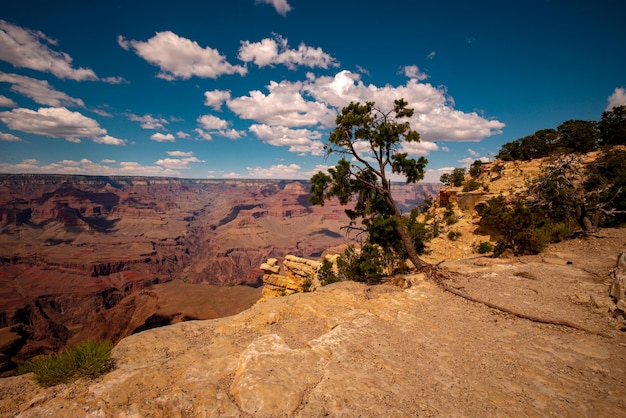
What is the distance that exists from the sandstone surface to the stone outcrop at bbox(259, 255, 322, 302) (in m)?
20.8

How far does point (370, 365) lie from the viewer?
202 inches

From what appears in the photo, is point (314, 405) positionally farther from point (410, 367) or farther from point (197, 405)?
point (410, 367)

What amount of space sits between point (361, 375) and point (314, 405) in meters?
1.20

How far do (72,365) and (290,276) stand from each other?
28.5 meters

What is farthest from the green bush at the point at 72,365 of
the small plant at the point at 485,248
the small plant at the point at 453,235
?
the small plant at the point at 453,235

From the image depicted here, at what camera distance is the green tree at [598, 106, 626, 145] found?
29688mm

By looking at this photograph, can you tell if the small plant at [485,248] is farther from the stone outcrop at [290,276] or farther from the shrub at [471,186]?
the stone outcrop at [290,276]

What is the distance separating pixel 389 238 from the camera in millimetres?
13203

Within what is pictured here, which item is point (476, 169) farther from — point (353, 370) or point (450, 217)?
point (353, 370)

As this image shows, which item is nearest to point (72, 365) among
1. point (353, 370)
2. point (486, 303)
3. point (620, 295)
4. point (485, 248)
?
point (353, 370)

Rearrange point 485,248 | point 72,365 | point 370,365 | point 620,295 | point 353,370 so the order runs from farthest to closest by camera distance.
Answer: point 485,248, point 620,295, point 370,365, point 353,370, point 72,365

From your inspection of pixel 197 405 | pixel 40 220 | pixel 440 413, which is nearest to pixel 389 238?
pixel 440 413

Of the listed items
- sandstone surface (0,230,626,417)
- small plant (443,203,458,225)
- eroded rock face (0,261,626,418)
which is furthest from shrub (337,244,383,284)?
small plant (443,203,458,225)

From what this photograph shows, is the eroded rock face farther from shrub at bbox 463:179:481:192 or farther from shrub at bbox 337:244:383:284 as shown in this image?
shrub at bbox 463:179:481:192
